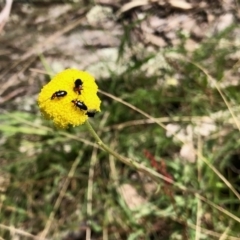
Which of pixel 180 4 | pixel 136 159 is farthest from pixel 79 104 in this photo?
pixel 180 4

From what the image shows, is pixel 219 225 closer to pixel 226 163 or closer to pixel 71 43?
pixel 226 163

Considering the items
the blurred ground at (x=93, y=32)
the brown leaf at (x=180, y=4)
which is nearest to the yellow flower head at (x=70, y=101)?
the blurred ground at (x=93, y=32)

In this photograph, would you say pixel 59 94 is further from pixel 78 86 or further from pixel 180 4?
pixel 180 4

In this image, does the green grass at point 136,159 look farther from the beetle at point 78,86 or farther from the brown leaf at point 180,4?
the beetle at point 78,86

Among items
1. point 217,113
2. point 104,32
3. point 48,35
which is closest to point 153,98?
point 217,113

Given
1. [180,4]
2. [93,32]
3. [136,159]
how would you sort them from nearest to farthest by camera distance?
[136,159] → [180,4] → [93,32]
